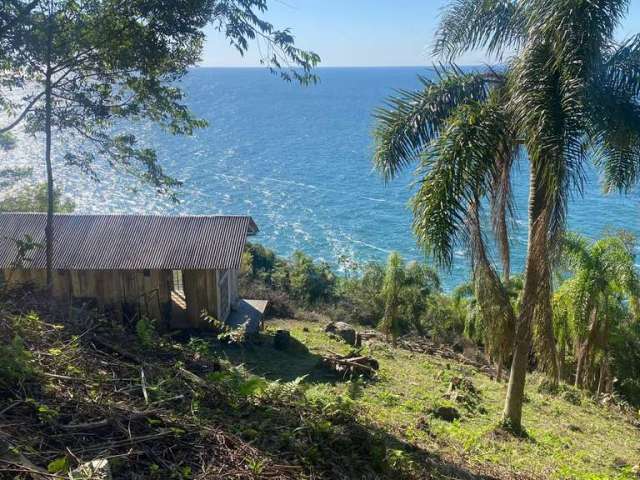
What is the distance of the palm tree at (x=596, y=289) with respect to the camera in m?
13.9

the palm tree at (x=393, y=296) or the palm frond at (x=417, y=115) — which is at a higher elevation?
the palm frond at (x=417, y=115)

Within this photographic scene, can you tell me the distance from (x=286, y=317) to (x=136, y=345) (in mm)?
14245

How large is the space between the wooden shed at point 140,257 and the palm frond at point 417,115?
607 centimetres

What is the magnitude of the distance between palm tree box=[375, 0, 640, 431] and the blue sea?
46.2 ft

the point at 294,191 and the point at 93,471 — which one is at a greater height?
the point at 93,471

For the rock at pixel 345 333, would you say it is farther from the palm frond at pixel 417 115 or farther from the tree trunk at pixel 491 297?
the palm frond at pixel 417 115

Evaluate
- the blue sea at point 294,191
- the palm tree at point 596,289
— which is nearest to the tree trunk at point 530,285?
the palm tree at point 596,289

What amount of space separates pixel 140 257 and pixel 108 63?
5866 millimetres

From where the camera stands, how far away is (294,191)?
52.3m

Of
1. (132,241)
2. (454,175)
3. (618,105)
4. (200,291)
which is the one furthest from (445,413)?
(132,241)

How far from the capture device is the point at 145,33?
8531 mm

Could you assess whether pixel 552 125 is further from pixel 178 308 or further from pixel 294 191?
pixel 294 191

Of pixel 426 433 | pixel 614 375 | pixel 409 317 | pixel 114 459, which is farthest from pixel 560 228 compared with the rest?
pixel 409 317

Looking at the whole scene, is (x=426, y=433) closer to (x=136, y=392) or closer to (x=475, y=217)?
(x=475, y=217)
